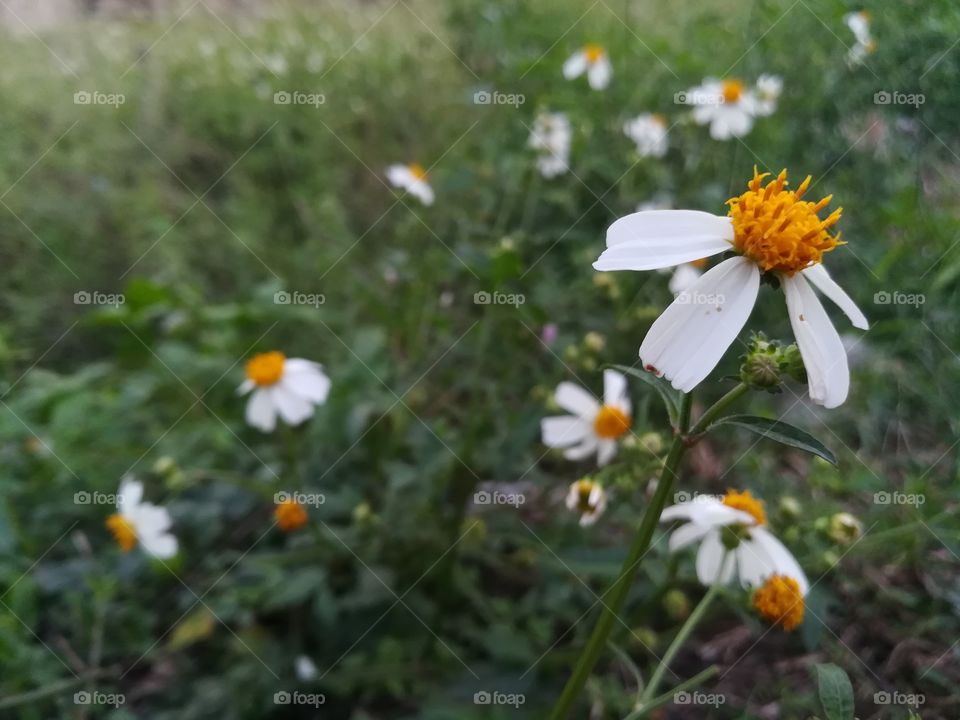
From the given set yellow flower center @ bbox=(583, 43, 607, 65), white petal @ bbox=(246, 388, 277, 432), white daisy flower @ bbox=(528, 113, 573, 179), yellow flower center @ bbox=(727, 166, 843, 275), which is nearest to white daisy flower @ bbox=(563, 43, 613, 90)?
yellow flower center @ bbox=(583, 43, 607, 65)

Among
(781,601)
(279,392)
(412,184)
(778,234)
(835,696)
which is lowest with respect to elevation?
(835,696)

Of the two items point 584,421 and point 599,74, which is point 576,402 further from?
point 599,74

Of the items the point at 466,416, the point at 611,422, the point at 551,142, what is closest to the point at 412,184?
the point at 551,142

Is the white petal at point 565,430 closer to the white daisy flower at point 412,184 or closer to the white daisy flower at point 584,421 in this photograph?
the white daisy flower at point 584,421

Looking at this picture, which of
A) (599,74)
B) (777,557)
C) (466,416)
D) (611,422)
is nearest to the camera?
(777,557)

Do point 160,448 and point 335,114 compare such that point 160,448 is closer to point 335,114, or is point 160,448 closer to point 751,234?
point 751,234
